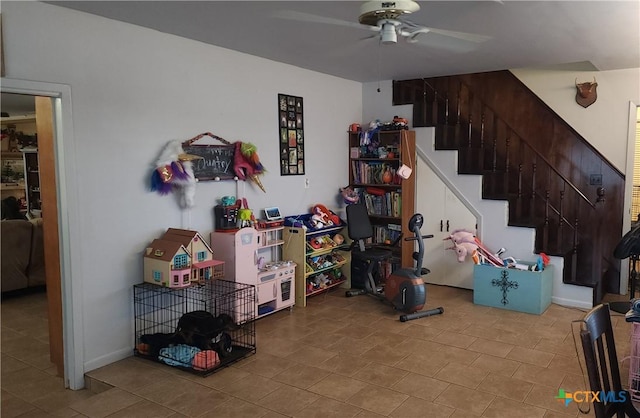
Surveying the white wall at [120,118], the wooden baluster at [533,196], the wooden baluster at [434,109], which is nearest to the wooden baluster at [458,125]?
the wooden baluster at [434,109]

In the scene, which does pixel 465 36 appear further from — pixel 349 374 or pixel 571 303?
pixel 571 303

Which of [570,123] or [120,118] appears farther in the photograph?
[570,123]

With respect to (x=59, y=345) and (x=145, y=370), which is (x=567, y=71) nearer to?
(x=145, y=370)

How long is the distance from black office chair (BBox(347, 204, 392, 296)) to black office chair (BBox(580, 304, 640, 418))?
3353 millimetres

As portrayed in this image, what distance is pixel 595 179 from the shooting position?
5527 millimetres

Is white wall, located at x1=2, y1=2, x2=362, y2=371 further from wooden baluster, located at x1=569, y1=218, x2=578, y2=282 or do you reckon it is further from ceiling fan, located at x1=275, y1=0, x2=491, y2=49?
wooden baluster, located at x1=569, y1=218, x2=578, y2=282

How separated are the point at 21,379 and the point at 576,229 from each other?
17.7ft

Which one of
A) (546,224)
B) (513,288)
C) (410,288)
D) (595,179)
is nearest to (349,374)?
(410,288)

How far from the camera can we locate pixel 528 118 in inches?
228

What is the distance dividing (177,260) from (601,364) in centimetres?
284

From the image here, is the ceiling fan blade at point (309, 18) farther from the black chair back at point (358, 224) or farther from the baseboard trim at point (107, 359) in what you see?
the baseboard trim at point (107, 359)

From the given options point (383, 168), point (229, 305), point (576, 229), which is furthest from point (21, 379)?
point (576, 229)

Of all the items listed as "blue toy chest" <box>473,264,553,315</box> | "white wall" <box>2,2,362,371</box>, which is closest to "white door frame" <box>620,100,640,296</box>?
"blue toy chest" <box>473,264,553,315</box>

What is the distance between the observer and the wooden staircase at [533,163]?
5480mm
